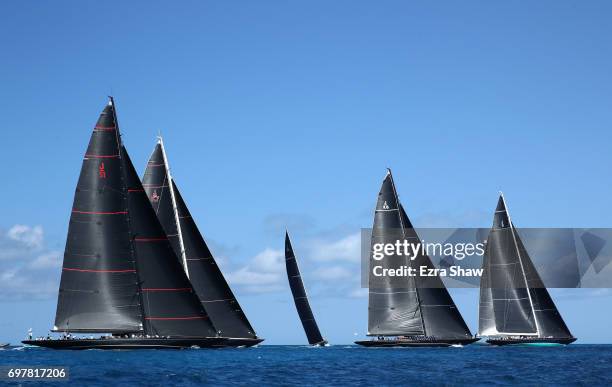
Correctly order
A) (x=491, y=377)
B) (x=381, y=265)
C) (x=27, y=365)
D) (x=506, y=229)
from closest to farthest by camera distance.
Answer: (x=491, y=377) < (x=27, y=365) < (x=381, y=265) < (x=506, y=229)

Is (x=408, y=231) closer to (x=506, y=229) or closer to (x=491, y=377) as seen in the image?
(x=506, y=229)

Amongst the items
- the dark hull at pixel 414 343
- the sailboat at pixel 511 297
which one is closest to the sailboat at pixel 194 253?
the dark hull at pixel 414 343

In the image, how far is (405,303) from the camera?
94.6m

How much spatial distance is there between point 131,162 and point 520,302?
51867mm

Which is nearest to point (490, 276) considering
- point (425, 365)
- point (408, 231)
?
point (408, 231)

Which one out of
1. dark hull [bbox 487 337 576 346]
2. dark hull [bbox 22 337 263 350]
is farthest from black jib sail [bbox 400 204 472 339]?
dark hull [bbox 22 337 263 350]

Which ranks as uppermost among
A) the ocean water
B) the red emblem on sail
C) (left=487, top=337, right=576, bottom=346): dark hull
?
the red emblem on sail

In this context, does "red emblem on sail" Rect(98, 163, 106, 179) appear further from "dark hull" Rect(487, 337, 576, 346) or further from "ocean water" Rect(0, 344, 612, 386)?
"dark hull" Rect(487, 337, 576, 346)

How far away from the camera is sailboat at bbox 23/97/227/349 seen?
2763 inches

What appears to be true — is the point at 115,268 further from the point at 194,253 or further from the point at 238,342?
the point at 238,342

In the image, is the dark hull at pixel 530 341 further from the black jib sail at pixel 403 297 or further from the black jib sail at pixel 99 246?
the black jib sail at pixel 99 246

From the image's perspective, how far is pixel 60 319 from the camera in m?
71.2

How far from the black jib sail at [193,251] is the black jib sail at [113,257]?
9.09 meters

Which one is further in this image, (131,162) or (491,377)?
(131,162)
